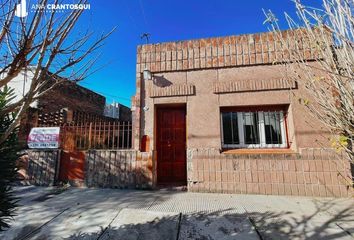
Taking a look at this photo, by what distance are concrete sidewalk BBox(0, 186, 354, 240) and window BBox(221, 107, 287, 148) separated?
1448 millimetres

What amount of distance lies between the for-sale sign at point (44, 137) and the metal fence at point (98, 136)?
0.20 meters

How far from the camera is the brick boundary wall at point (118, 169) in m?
5.62

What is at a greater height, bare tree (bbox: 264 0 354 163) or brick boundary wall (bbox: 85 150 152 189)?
bare tree (bbox: 264 0 354 163)

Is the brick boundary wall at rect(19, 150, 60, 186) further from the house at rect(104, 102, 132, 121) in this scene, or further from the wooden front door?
the house at rect(104, 102, 132, 121)

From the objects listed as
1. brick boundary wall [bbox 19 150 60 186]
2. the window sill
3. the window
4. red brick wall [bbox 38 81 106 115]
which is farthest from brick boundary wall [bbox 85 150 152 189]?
red brick wall [bbox 38 81 106 115]

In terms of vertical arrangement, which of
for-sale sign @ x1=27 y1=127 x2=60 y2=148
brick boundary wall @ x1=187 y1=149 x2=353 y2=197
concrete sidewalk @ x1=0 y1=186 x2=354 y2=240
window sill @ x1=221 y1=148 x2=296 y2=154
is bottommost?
concrete sidewalk @ x1=0 y1=186 x2=354 y2=240

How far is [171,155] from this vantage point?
6.21m

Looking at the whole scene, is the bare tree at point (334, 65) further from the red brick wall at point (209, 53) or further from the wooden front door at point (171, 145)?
the wooden front door at point (171, 145)

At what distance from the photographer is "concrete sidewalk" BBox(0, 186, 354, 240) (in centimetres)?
317

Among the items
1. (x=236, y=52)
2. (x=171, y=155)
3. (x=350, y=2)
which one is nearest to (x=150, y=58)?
(x=236, y=52)

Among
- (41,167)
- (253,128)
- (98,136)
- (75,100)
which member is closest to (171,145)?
(98,136)

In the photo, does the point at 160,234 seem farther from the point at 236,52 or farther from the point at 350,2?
the point at 236,52

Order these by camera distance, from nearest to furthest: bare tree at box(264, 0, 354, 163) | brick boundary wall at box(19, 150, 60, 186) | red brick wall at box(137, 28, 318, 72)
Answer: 1. bare tree at box(264, 0, 354, 163)
2. red brick wall at box(137, 28, 318, 72)
3. brick boundary wall at box(19, 150, 60, 186)

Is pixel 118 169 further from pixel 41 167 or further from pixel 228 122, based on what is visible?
pixel 228 122
